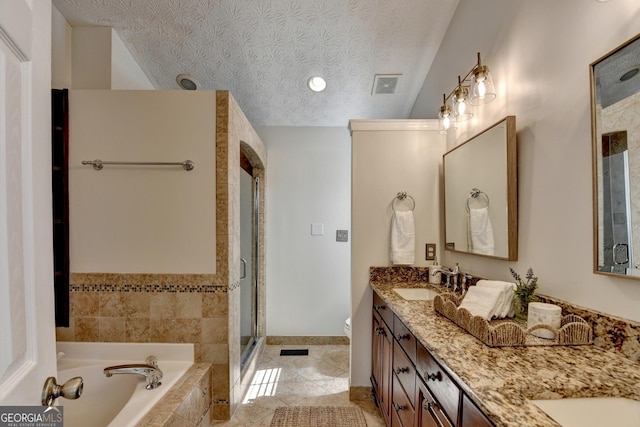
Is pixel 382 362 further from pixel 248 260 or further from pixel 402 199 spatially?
pixel 248 260

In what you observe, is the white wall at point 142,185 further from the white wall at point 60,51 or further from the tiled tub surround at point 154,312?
the white wall at point 60,51

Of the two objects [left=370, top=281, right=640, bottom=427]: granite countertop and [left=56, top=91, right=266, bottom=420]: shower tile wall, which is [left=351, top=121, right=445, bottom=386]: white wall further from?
[left=370, top=281, right=640, bottom=427]: granite countertop

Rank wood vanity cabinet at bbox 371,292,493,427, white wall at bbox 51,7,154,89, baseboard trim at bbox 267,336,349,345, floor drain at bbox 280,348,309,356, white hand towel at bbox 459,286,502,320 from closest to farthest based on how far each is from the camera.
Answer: wood vanity cabinet at bbox 371,292,493,427 < white hand towel at bbox 459,286,502,320 < white wall at bbox 51,7,154,89 < floor drain at bbox 280,348,309,356 < baseboard trim at bbox 267,336,349,345

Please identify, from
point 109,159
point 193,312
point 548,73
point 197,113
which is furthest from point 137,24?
point 548,73

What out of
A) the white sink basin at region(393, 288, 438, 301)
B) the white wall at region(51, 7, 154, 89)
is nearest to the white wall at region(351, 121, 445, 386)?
the white sink basin at region(393, 288, 438, 301)

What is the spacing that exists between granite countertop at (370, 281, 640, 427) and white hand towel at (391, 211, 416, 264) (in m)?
1.02

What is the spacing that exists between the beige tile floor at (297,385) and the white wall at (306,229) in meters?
0.33

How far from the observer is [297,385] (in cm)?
225

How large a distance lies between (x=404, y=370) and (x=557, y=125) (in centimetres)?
123

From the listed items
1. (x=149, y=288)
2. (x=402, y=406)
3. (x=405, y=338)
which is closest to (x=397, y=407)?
(x=402, y=406)

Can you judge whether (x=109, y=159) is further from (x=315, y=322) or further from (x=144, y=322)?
(x=315, y=322)

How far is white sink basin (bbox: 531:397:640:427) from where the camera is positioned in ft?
2.13

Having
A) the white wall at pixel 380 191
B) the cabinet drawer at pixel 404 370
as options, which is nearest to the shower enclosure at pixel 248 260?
the white wall at pixel 380 191

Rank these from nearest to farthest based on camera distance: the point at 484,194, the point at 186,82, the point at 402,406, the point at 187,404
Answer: the point at 402,406 → the point at 187,404 → the point at 484,194 → the point at 186,82
